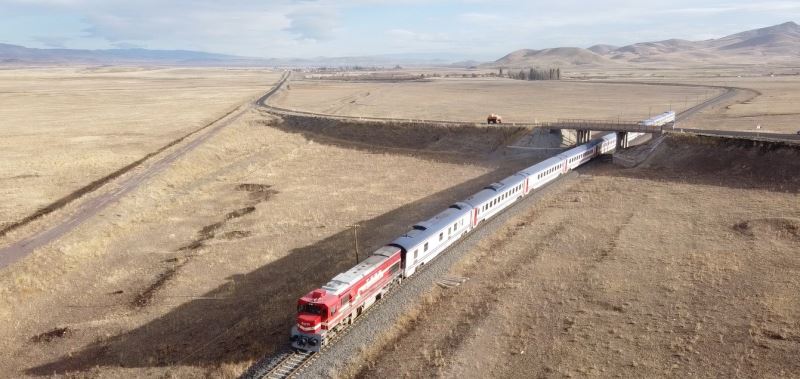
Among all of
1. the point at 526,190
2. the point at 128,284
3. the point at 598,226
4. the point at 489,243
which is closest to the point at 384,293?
the point at 489,243

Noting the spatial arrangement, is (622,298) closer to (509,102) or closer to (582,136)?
(582,136)

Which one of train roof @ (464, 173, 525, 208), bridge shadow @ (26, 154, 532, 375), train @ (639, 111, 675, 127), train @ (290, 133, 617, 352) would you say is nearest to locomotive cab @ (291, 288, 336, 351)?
train @ (290, 133, 617, 352)

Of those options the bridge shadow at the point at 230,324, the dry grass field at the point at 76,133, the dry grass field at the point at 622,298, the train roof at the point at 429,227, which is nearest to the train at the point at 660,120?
the dry grass field at the point at 622,298

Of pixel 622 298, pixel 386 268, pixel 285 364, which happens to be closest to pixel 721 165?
pixel 622 298

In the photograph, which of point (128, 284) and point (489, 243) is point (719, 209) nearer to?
point (489, 243)

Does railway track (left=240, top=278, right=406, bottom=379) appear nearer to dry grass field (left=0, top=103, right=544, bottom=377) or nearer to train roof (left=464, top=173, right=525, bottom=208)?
dry grass field (left=0, top=103, right=544, bottom=377)

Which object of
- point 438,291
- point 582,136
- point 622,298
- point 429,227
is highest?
point 582,136
